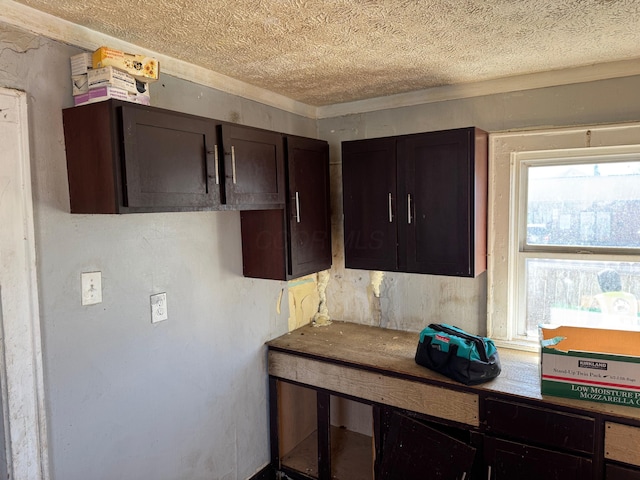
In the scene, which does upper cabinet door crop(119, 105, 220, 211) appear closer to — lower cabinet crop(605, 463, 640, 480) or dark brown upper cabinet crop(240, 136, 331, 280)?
dark brown upper cabinet crop(240, 136, 331, 280)

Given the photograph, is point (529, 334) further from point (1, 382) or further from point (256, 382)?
point (1, 382)

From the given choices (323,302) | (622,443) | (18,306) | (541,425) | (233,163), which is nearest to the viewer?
(18,306)

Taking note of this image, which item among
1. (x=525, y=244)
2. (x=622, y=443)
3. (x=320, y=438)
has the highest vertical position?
(x=525, y=244)

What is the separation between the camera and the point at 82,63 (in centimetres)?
162

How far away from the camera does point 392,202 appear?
97.7 inches

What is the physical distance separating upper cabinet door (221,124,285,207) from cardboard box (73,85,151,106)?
405 millimetres

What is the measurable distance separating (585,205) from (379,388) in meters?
1.48

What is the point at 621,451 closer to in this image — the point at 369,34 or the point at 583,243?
the point at 583,243

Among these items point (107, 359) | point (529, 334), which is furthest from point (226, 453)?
point (529, 334)

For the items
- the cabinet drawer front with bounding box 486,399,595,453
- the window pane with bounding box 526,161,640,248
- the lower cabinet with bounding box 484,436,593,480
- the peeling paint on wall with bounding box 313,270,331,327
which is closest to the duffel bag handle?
the cabinet drawer front with bounding box 486,399,595,453

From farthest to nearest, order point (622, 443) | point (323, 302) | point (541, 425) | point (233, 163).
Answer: point (323, 302) → point (233, 163) → point (541, 425) → point (622, 443)

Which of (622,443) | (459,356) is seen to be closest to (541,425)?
(622,443)

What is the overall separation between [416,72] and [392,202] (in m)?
0.71

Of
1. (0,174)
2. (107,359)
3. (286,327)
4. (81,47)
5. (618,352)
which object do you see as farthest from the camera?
(286,327)
